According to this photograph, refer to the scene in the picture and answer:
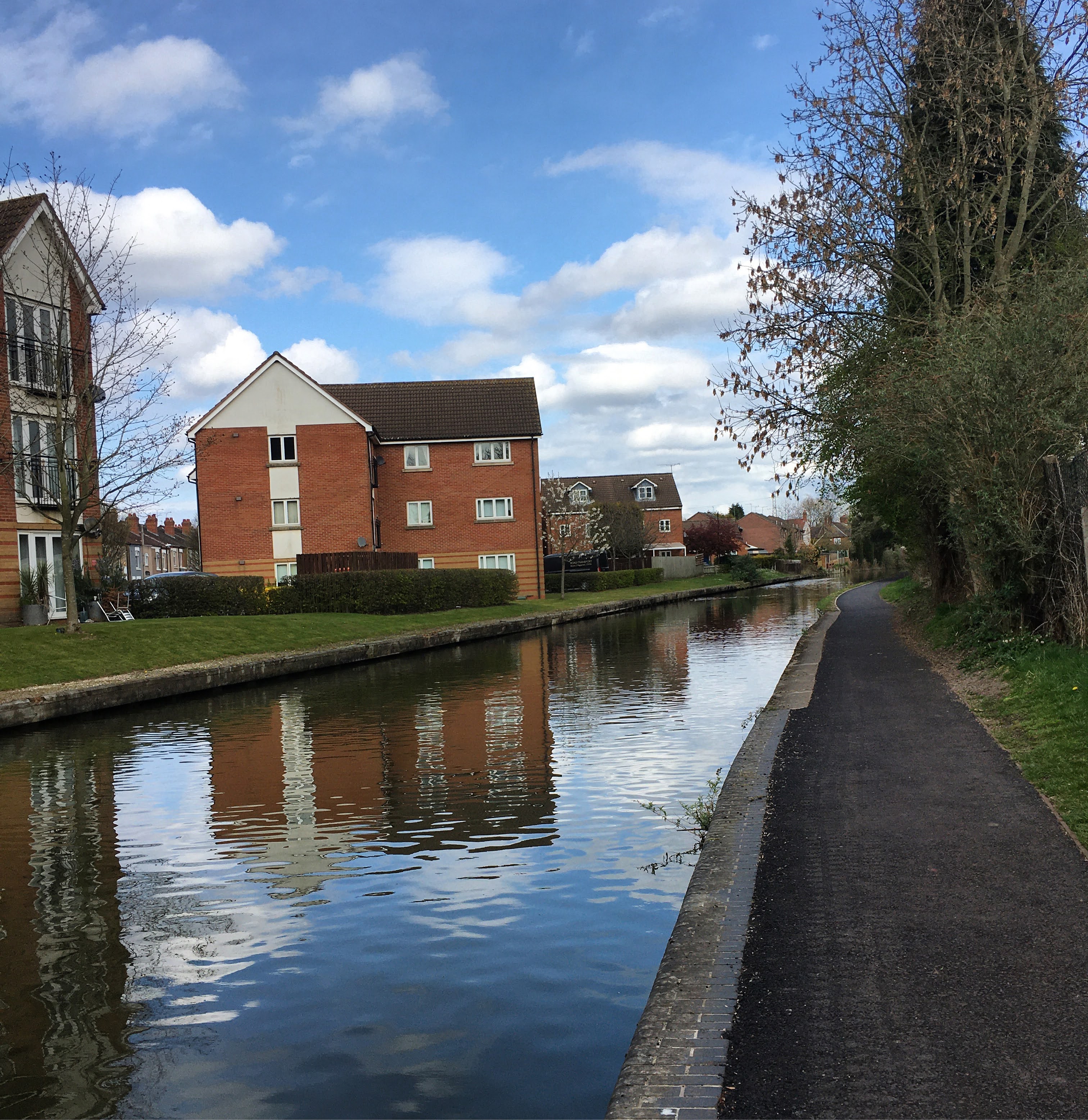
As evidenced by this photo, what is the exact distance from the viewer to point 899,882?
5980 millimetres

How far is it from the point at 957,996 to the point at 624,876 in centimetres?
311

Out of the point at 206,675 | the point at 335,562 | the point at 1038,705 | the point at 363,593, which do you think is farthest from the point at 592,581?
the point at 1038,705

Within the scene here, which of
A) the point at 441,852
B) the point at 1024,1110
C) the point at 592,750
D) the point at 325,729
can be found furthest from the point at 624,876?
the point at 325,729

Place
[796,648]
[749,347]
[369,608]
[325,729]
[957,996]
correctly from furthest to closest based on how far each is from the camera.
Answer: [369,608], [796,648], [749,347], [325,729], [957,996]

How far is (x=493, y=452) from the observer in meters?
47.3

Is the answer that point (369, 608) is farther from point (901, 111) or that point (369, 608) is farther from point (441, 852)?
point (441, 852)

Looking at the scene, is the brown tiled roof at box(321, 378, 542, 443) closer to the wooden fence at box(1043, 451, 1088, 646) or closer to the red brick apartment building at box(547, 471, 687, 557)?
the wooden fence at box(1043, 451, 1088, 646)

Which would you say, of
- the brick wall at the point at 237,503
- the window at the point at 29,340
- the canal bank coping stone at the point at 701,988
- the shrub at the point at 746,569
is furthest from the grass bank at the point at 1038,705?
the shrub at the point at 746,569

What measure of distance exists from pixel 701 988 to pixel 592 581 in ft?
181

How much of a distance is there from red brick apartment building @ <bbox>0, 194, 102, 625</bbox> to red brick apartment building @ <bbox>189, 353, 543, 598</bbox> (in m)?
9.78

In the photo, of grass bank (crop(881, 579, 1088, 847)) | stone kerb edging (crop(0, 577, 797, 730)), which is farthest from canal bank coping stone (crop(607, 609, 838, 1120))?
stone kerb edging (crop(0, 577, 797, 730))

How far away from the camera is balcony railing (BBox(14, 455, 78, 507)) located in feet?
83.5

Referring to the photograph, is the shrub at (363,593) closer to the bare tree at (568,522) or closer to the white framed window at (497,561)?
the white framed window at (497,561)

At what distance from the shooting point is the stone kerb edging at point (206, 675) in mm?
16219
